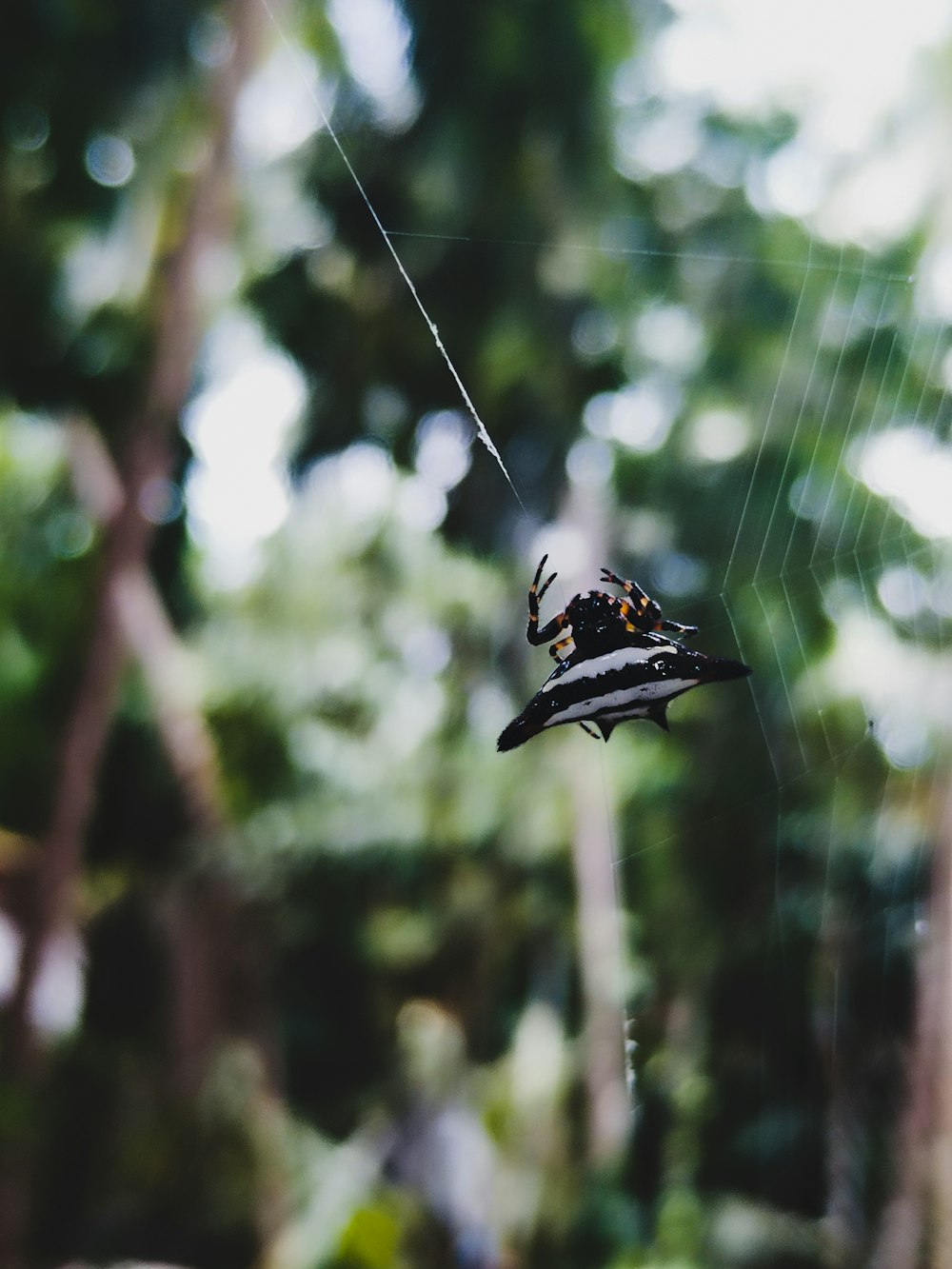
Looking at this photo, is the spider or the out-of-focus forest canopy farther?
the out-of-focus forest canopy

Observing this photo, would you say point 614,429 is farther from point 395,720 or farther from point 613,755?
point 395,720

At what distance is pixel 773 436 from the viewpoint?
9.89ft

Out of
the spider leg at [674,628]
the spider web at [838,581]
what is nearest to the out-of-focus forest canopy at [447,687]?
the spider web at [838,581]

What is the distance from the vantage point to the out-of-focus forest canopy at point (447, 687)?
2.97 metres

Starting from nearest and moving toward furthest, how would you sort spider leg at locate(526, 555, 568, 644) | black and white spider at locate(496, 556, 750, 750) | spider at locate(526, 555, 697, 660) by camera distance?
black and white spider at locate(496, 556, 750, 750) → spider at locate(526, 555, 697, 660) → spider leg at locate(526, 555, 568, 644)

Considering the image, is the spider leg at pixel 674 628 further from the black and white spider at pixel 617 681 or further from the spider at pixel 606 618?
the black and white spider at pixel 617 681

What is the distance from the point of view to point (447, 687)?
175 inches

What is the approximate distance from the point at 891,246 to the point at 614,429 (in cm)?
125

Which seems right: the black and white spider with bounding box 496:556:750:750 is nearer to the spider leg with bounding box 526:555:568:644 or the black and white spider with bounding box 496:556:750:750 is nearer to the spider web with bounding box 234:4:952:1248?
the spider leg with bounding box 526:555:568:644

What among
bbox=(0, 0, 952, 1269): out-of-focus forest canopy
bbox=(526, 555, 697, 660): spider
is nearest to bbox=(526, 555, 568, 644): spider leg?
bbox=(526, 555, 697, 660): spider

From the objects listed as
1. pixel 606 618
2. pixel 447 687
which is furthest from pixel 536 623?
pixel 447 687

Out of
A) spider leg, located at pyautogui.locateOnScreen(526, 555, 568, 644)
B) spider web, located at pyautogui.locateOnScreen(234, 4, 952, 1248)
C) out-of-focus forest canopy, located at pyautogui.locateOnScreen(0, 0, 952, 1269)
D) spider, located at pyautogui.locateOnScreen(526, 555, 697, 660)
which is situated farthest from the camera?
out-of-focus forest canopy, located at pyautogui.locateOnScreen(0, 0, 952, 1269)

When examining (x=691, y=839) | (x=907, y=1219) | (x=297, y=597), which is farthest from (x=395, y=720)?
(x=907, y=1219)

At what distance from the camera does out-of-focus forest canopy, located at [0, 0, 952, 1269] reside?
297 centimetres
